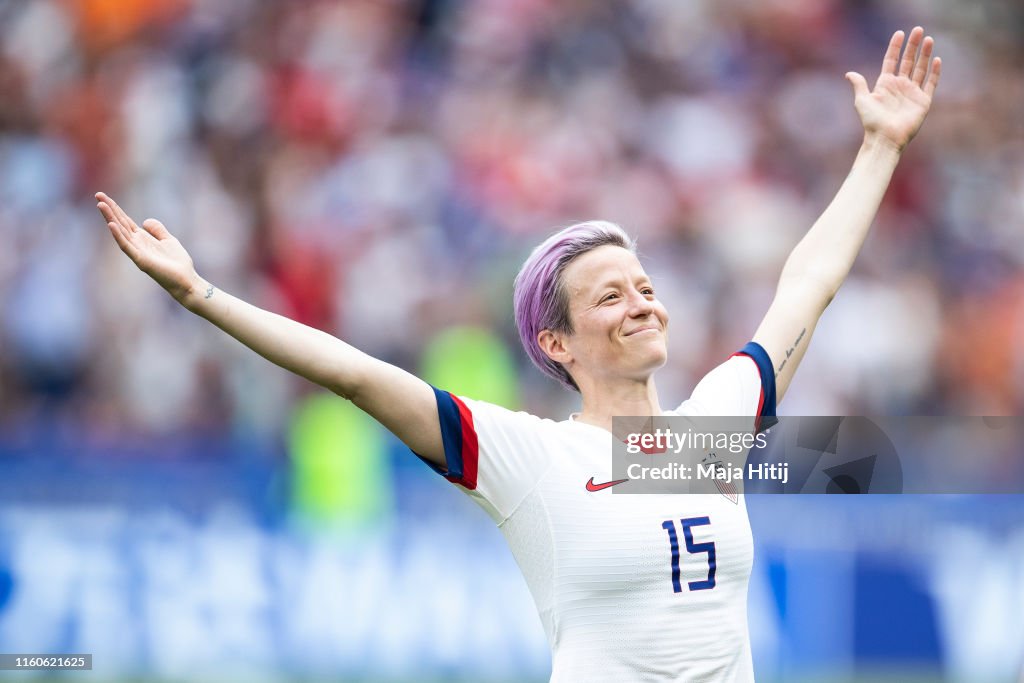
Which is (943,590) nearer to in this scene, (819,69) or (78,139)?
(819,69)

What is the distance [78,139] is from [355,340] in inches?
120

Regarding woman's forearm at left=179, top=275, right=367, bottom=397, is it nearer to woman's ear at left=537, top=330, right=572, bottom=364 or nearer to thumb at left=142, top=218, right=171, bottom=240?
thumb at left=142, top=218, right=171, bottom=240

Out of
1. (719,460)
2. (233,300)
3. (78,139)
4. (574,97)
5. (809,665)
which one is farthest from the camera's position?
(574,97)

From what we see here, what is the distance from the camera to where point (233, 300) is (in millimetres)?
3234

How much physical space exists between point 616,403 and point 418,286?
5.75 meters

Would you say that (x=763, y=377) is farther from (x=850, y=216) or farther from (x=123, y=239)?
(x=123, y=239)

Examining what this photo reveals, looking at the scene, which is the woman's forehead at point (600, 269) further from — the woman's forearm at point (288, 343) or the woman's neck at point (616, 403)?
the woman's forearm at point (288, 343)

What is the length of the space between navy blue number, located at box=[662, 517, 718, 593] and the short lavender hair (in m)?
0.63

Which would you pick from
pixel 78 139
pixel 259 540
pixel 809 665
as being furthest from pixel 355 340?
pixel 809 665

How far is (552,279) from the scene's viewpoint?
12.0 feet

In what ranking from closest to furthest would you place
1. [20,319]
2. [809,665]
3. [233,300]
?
[233,300], [809,665], [20,319]
